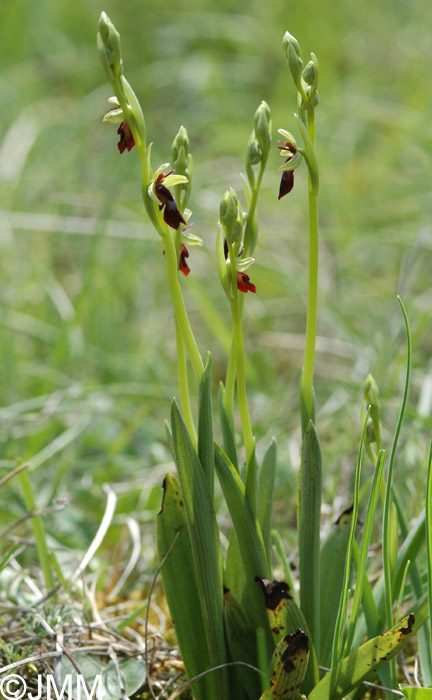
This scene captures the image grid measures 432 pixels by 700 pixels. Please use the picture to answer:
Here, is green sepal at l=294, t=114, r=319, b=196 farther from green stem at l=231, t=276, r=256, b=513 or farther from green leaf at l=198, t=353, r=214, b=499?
green leaf at l=198, t=353, r=214, b=499

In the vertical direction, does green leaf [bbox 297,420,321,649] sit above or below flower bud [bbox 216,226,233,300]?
below

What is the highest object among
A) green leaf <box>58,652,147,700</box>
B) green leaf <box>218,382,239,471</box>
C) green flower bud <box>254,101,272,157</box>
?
green flower bud <box>254,101,272,157</box>

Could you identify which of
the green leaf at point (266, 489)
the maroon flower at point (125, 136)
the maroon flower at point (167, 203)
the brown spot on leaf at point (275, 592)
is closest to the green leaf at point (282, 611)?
the brown spot on leaf at point (275, 592)

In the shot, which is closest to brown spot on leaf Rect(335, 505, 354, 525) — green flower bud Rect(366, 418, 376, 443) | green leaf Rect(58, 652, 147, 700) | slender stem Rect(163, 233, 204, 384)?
green flower bud Rect(366, 418, 376, 443)

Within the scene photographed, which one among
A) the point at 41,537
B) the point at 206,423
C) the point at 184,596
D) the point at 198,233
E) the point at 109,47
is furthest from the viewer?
the point at 198,233

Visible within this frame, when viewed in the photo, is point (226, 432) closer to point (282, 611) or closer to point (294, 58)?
point (282, 611)

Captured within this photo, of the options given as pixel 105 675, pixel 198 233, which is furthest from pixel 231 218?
pixel 198 233
